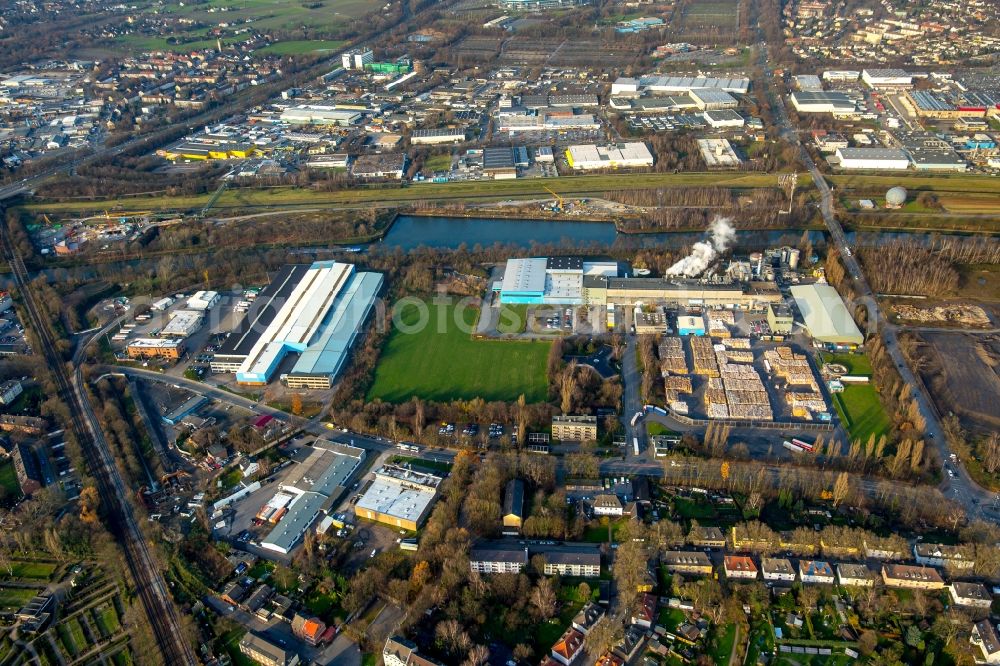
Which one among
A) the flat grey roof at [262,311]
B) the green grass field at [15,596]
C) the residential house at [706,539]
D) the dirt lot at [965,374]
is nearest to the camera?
the green grass field at [15,596]

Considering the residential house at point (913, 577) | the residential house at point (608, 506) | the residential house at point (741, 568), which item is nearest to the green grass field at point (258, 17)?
the residential house at point (608, 506)

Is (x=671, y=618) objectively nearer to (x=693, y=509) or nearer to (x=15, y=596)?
(x=693, y=509)

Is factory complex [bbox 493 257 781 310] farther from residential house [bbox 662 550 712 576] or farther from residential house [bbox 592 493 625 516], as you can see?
residential house [bbox 662 550 712 576]

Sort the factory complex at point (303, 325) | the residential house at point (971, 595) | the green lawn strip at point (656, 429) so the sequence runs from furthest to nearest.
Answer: the factory complex at point (303, 325), the green lawn strip at point (656, 429), the residential house at point (971, 595)

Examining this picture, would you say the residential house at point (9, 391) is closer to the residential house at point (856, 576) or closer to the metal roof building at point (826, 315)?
the residential house at point (856, 576)

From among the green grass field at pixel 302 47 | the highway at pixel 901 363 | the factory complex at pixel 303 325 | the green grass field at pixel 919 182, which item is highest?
the green grass field at pixel 302 47

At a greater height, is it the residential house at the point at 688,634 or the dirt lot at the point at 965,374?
the residential house at the point at 688,634
